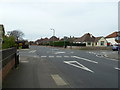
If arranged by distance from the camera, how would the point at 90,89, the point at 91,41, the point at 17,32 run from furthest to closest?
the point at 17,32, the point at 91,41, the point at 90,89

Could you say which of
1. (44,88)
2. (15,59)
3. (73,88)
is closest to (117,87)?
(73,88)

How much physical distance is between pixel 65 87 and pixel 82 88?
66 centimetres

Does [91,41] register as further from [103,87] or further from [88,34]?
[103,87]

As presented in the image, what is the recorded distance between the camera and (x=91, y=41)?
91.4 meters

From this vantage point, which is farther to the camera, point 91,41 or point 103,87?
point 91,41

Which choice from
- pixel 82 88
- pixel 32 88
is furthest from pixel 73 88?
pixel 32 88

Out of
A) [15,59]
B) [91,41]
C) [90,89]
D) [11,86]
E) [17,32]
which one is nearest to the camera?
[90,89]

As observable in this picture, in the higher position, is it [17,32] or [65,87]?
[17,32]

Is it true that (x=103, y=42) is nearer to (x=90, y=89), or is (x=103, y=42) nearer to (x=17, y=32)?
(x=17, y=32)

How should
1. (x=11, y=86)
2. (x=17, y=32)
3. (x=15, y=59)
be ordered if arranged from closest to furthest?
(x=11, y=86) < (x=15, y=59) < (x=17, y=32)

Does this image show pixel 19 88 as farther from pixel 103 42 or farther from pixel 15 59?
pixel 103 42

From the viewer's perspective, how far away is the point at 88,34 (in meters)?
96.0

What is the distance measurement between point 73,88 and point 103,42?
88686mm

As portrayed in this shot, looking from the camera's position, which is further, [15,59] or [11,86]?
[15,59]
